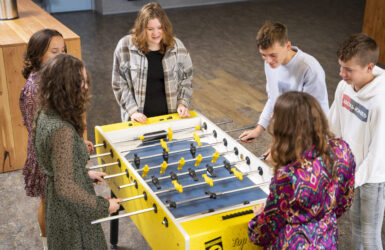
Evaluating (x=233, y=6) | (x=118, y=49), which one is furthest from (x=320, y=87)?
(x=233, y=6)

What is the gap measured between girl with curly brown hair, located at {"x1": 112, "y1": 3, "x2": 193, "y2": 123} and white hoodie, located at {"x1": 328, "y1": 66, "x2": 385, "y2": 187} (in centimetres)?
112

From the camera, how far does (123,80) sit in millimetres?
3543

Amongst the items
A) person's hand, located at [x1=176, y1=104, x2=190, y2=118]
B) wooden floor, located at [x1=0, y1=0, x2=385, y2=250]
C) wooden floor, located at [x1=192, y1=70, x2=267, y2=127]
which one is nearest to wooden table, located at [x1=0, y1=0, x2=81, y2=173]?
wooden floor, located at [x1=0, y1=0, x2=385, y2=250]

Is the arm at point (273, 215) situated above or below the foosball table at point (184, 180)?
above

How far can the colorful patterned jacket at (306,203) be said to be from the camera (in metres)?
1.84

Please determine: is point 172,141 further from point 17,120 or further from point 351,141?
point 17,120

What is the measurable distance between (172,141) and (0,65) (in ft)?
6.16

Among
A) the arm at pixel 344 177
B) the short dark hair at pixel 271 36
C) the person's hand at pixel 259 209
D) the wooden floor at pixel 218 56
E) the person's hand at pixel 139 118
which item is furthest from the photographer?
the wooden floor at pixel 218 56

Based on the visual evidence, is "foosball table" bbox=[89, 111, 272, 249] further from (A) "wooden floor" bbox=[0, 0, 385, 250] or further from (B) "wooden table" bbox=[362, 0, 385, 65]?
(B) "wooden table" bbox=[362, 0, 385, 65]

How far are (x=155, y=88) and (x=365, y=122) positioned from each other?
1570 mm

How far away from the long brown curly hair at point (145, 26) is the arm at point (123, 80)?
147mm

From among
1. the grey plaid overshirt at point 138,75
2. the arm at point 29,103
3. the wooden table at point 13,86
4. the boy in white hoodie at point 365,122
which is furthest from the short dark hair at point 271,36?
the wooden table at point 13,86

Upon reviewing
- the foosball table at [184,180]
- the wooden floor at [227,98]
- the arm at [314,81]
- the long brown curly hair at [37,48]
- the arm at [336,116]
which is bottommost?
the wooden floor at [227,98]

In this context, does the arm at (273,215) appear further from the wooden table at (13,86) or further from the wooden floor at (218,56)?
the wooden table at (13,86)
